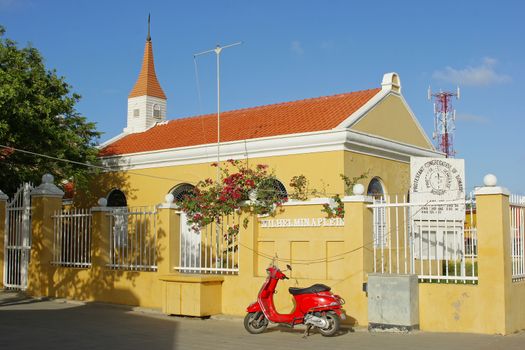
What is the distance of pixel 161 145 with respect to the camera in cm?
2170

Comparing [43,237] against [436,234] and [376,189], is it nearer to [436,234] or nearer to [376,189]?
[376,189]

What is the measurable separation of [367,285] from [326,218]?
4.81 feet

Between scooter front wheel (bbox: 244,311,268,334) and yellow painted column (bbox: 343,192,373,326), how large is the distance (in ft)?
4.78

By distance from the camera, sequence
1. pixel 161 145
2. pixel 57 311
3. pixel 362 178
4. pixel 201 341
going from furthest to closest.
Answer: pixel 161 145
pixel 362 178
pixel 57 311
pixel 201 341

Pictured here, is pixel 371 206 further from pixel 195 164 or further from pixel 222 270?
pixel 195 164

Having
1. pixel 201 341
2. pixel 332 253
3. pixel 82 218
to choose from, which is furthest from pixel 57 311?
pixel 332 253

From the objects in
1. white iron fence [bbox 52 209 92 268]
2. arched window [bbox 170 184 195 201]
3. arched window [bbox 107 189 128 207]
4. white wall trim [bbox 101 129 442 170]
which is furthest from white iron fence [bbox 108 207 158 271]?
arched window [bbox 107 189 128 207]

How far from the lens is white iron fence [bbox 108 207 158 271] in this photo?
13466 millimetres

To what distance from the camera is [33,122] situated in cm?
1533

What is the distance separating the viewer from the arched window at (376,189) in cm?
1817

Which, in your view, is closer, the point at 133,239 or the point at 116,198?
the point at 133,239

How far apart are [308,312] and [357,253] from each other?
1488mm

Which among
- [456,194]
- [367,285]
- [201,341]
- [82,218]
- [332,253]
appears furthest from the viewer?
[82,218]

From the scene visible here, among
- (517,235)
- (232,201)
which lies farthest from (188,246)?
(517,235)
